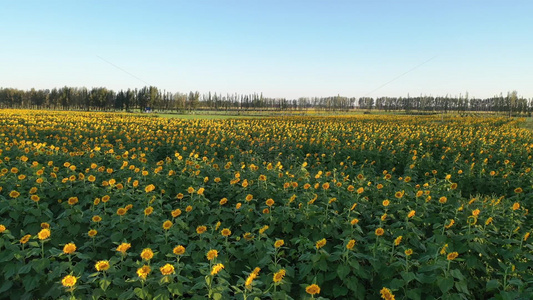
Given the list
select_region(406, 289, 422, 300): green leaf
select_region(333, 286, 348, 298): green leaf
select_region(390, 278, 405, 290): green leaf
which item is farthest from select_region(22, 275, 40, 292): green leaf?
select_region(406, 289, 422, 300): green leaf

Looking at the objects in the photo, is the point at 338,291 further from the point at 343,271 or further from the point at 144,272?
the point at 144,272

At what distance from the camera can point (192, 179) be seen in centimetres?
536

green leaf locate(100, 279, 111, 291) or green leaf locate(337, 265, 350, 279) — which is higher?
green leaf locate(100, 279, 111, 291)

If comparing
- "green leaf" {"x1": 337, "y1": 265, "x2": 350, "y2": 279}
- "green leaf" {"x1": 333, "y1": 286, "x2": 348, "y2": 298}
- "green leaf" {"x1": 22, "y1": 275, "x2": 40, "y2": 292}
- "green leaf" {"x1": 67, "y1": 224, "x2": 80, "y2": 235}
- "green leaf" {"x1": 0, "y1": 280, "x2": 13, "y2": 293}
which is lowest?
"green leaf" {"x1": 333, "y1": 286, "x2": 348, "y2": 298}

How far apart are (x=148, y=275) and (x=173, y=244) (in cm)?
98

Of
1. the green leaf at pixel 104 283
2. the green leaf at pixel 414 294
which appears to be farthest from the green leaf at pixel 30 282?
the green leaf at pixel 414 294

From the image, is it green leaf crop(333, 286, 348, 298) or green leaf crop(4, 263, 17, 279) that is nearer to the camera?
→ green leaf crop(4, 263, 17, 279)

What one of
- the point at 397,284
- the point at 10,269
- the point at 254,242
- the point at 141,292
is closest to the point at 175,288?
the point at 141,292

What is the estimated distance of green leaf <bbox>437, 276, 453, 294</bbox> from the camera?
2.66 meters

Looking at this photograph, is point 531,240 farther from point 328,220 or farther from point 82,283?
point 82,283

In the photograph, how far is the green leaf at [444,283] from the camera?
105 inches

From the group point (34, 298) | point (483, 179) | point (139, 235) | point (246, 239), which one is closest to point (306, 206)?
point (246, 239)

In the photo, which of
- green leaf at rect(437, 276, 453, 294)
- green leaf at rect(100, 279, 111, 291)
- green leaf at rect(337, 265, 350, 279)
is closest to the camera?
green leaf at rect(100, 279, 111, 291)

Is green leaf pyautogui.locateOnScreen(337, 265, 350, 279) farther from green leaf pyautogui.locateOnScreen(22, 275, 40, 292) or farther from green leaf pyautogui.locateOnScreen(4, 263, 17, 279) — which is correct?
green leaf pyautogui.locateOnScreen(4, 263, 17, 279)
